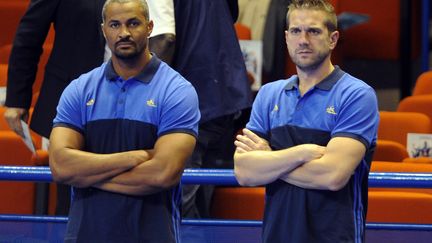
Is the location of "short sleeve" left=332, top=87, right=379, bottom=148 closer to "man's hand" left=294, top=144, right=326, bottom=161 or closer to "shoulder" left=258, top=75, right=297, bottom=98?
"man's hand" left=294, top=144, right=326, bottom=161

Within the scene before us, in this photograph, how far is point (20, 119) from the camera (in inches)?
195

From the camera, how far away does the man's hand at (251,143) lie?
3869 millimetres

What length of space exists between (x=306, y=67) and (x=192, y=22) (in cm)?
119

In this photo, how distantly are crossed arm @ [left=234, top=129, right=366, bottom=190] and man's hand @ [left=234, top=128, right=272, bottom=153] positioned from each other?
4cm

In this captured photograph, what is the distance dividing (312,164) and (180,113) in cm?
53

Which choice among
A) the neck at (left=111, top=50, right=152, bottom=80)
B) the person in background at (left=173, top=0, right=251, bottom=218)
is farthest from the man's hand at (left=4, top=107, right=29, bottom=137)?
the neck at (left=111, top=50, right=152, bottom=80)

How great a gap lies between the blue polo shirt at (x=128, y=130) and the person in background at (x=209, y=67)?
899 millimetres

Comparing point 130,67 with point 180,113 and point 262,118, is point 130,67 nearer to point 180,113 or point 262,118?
point 180,113

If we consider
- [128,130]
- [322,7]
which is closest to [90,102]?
[128,130]

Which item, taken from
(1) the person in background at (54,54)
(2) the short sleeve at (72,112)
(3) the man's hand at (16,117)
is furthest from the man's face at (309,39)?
(3) the man's hand at (16,117)

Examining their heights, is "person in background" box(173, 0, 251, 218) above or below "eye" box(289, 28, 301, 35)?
below

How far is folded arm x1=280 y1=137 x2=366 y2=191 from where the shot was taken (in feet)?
12.1

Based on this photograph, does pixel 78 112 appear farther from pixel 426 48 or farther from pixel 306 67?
pixel 426 48

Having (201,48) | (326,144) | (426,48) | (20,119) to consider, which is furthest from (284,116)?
(426,48)
